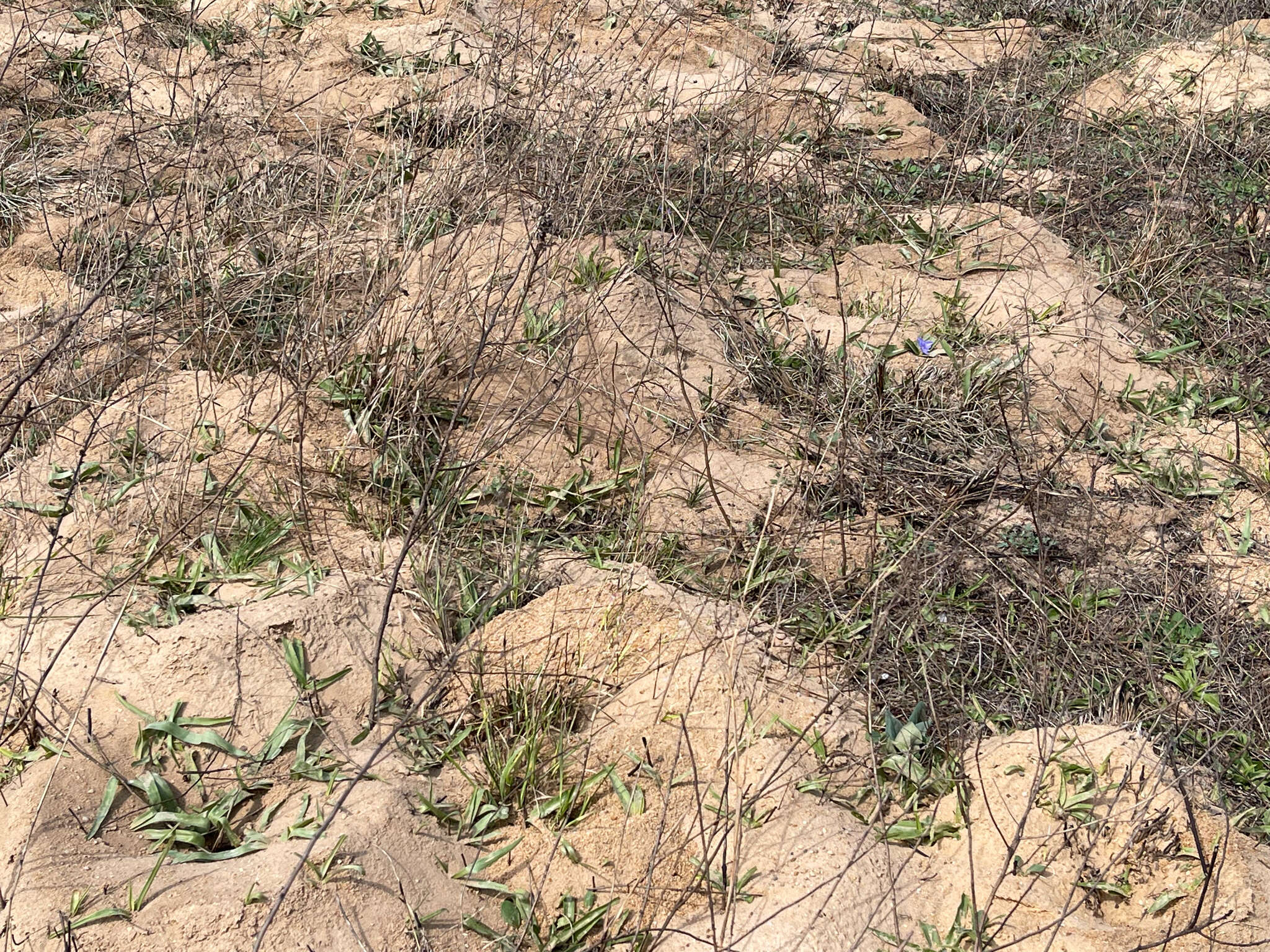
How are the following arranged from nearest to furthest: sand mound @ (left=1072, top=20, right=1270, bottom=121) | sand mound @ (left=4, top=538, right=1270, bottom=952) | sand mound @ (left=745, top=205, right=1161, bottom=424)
→ sand mound @ (left=4, top=538, right=1270, bottom=952) < sand mound @ (left=745, top=205, right=1161, bottom=424) < sand mound @ (left=1072, top=20, right=1270, bottom=121)

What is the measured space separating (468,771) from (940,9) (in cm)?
462

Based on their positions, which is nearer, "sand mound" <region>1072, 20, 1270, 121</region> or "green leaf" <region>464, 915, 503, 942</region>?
"green leaf" <region>464, 915, 503, 942</region>

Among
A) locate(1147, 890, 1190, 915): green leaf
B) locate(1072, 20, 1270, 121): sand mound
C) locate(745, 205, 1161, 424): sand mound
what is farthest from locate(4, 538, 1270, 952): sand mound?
locate(1072, 20, 1270, 121): sand mound

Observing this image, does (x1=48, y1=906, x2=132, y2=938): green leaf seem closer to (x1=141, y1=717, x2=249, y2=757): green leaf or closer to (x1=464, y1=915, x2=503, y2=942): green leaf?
(x1=141, y1=717, x2=249, y2=757): green leaf

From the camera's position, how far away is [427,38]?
172 inches

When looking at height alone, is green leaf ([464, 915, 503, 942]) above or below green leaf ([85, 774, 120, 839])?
below

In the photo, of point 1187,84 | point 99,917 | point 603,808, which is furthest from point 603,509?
point 1187,84

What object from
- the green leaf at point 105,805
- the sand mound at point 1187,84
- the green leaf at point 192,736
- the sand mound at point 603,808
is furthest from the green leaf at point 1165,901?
the sand mound at point 1187,84

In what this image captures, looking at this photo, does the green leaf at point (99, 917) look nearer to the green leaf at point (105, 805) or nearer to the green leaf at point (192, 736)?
the green leaf at point (105, 805)

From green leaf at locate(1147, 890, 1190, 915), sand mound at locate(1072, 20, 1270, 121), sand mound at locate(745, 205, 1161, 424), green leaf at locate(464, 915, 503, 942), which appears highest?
sand mound at locate(1072, 20, 1270, 121)

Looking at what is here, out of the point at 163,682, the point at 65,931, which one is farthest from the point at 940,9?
the point at 65,931

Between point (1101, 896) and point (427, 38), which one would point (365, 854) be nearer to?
point (1101, 896)

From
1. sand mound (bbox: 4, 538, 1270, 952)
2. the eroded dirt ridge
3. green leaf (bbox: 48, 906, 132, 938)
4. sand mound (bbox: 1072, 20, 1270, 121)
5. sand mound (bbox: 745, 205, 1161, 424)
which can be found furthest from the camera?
sand mound (bbox: 1072, 20, 1270, 121)

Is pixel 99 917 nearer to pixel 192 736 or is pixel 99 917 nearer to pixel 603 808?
pixel 192 736
